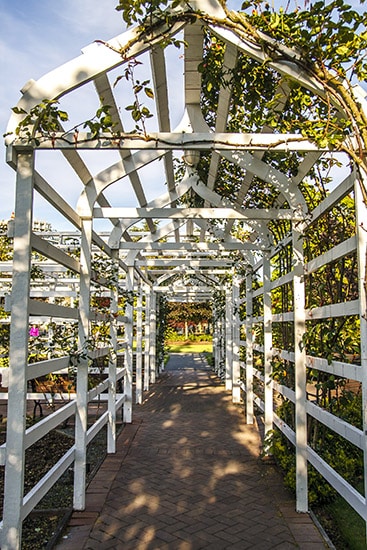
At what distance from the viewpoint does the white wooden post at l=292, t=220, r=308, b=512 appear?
375 centimetres

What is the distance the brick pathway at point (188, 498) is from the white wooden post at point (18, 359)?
0.80 m

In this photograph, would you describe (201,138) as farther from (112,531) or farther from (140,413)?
(140,413)

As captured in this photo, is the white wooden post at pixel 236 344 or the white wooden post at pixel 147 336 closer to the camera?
the white wooden post at pixel 236 344

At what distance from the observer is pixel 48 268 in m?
9.22

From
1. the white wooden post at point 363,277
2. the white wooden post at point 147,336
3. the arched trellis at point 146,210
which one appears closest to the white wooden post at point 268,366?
the arched trellis at point 146,210

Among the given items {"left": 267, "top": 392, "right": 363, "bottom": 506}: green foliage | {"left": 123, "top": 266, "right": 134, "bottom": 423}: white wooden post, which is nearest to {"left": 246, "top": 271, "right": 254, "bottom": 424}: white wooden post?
{"left": 123, "top": 266, "right": 134, "bottom": 423}: white wooden post

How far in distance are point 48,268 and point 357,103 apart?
7.45m

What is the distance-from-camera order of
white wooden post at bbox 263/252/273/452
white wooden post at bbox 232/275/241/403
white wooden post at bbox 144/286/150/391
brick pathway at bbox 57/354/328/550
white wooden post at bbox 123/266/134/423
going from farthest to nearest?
white wooden post at bbox 144/286/150/391, white wooden post at bbox 232/275/241/403, white wooden post at bbox 123/266/134/423, white wooden post at bbox 263/252/273/452, brick pathway at bbox 57/354/328/550

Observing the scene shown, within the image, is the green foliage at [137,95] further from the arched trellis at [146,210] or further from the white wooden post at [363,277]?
the white wooden post at [363,277]

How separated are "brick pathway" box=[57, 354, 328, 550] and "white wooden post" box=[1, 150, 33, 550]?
0.80 metres

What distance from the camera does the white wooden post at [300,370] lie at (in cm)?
375

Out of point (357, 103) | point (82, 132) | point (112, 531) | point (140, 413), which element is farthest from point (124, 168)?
point (140, 413)

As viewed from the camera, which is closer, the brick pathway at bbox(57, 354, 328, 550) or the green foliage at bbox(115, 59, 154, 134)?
the green foliage at bbox(115, 59, 154, 134)

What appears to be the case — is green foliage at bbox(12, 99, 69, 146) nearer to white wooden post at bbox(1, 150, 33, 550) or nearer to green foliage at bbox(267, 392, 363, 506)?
white wooden post at bbox(1, 150, 33, 550)
